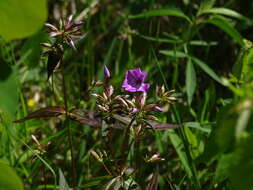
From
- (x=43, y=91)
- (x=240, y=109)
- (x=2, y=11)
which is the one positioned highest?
(x=2, y=11)

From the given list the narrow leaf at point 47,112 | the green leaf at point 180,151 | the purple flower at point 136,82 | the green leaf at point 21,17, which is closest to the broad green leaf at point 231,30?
the green leaf at point 180,151

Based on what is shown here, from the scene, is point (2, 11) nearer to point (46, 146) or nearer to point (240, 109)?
point (240, 109)

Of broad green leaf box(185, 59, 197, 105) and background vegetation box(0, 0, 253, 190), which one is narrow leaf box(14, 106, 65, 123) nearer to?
background vegetation box(0, 0, 253, 190)

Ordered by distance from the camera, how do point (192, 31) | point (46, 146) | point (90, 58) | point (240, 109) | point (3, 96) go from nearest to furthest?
point (240, 109) < point (3, 96) < point (46, 146) < point (192, 31) < point (90, 58)

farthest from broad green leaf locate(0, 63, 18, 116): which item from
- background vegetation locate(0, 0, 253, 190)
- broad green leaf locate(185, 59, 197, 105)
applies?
broad green leaf locate(185, 59, 197, 105)

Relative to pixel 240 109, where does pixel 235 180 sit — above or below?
below

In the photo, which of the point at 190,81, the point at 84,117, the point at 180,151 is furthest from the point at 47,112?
the point at 190,81

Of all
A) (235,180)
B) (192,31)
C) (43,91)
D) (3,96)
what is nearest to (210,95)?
(192,31)

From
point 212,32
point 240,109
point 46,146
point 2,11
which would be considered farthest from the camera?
point 212,32
